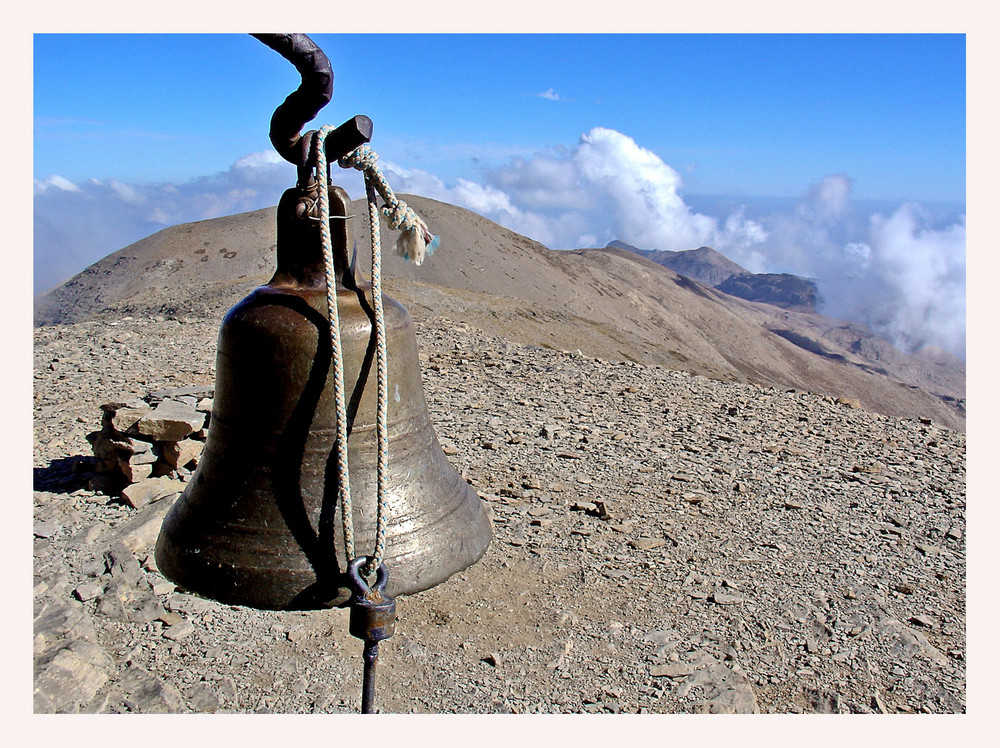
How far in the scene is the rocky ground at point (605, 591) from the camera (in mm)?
3967

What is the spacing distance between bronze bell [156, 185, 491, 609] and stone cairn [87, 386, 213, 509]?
433cm

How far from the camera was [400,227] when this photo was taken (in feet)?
6.25

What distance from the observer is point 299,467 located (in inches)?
71.9

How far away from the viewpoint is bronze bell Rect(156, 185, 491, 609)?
175 cm

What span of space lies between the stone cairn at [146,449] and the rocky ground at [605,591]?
22cm

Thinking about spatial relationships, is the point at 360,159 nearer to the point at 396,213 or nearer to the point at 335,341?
the point at 396,213

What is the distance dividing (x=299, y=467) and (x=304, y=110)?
79cm

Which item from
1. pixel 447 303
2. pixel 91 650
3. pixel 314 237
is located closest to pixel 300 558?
pixel 314 237

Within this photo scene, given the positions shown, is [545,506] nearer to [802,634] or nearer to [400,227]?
[802,634]

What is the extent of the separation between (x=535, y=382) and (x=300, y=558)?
25.5ft

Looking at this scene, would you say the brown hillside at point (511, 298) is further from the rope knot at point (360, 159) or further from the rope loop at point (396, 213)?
the rope knot at point (360, 159)

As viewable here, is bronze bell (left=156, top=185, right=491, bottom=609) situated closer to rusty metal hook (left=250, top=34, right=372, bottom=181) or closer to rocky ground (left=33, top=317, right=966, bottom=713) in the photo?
rusty metal hook (left=250, top=34, right=372, bottom=181)

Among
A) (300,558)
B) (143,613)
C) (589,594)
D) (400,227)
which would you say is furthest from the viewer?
(589,594)

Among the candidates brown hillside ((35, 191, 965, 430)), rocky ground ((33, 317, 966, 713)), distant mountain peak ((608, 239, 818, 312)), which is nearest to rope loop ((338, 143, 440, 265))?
rocky ground ((33, 317, 966, 713))
